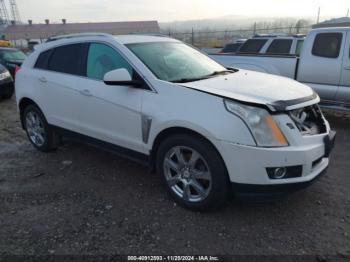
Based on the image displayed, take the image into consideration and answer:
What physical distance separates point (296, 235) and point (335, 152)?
8.35 feet

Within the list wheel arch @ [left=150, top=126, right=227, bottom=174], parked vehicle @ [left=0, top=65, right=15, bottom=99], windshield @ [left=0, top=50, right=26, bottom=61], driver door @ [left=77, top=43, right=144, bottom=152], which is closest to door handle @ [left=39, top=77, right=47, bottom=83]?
driver door @ [left=77, top=43, right=144, bottom=152]

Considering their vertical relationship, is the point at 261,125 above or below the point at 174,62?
below

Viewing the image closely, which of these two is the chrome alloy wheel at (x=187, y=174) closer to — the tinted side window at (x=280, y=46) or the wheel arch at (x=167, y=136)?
the wheel arch at (x=167, y=136)

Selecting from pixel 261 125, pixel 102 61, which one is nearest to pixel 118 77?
pixel 102 61

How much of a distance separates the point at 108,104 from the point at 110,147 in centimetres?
57

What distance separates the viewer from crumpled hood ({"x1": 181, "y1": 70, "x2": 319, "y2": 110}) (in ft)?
10.0

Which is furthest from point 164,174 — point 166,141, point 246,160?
point 246,160

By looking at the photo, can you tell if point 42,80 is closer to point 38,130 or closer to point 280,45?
point 38,130

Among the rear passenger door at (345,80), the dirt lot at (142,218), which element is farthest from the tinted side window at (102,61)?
the rear passenger door at (345,80)

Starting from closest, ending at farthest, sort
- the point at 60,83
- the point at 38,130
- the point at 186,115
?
the point at 186,115
the point at 60,83
the point at 38,130

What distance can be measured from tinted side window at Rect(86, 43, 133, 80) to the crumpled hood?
942mm

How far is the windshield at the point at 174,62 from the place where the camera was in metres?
3.70

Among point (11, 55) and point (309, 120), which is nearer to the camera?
point (309, 120)

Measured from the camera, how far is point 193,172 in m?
3.36
